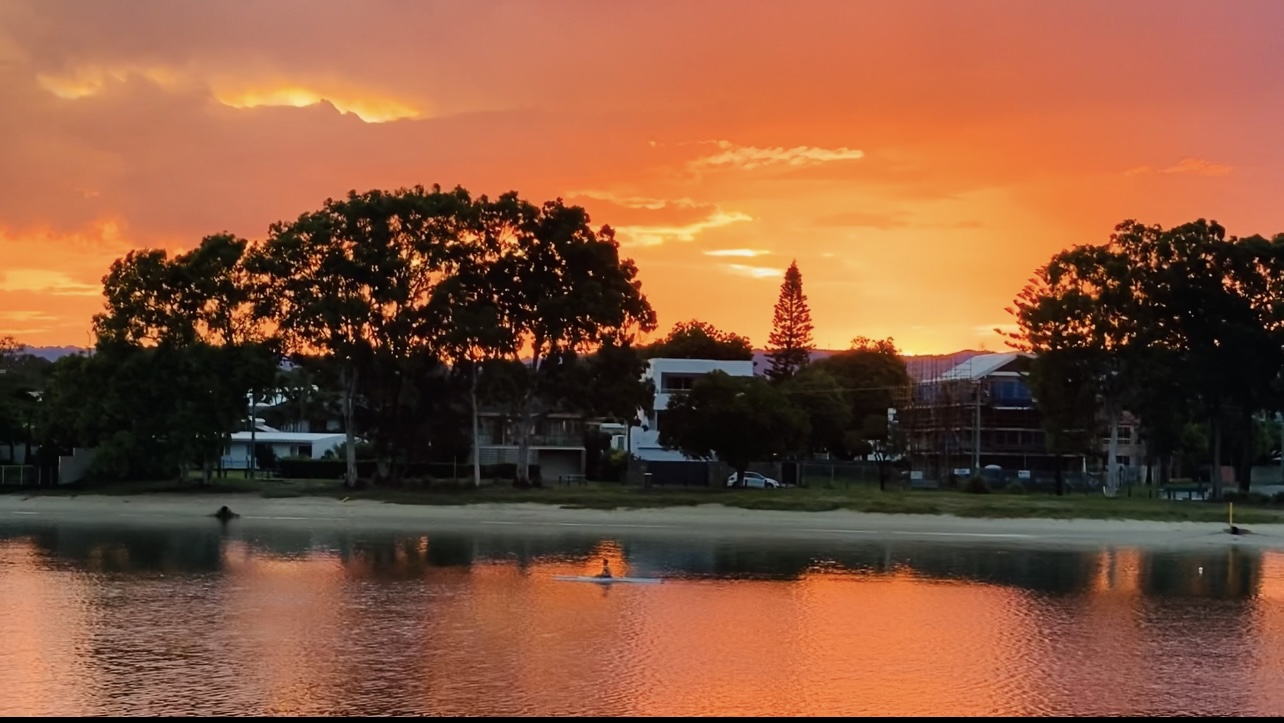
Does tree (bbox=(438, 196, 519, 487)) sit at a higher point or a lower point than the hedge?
higher

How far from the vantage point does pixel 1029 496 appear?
218ft

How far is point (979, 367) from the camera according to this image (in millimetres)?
101188

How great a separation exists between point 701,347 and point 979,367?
123 ft

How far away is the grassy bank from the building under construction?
2452cm

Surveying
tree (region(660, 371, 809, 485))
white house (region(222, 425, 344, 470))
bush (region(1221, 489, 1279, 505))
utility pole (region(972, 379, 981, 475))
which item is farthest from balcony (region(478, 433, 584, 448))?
bush (region(1221, 489, 1279, 505))

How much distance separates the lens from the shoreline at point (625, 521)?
54.2m

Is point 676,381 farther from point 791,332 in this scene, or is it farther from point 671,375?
point 791,332

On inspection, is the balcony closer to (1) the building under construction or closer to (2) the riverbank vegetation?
(2) the riverbank vegetation

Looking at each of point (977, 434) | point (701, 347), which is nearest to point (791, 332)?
point (701, 347)

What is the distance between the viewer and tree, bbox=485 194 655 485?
66188mm

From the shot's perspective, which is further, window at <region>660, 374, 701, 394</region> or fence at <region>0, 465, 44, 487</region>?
window at <region>660, 374, 701, 394</region>

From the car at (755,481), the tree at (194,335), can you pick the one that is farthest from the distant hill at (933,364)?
the tree at (194,335)

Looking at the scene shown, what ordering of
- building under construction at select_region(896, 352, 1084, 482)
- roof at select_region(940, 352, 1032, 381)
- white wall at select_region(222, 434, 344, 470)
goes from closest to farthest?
building under construction at select_region(896, 352, 1084, 482) < white wall at select_region(222, 434, 344, 470) < roof at select_region(940, 352, 1032, 381)

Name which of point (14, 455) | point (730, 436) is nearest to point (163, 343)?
point (14, 455)
